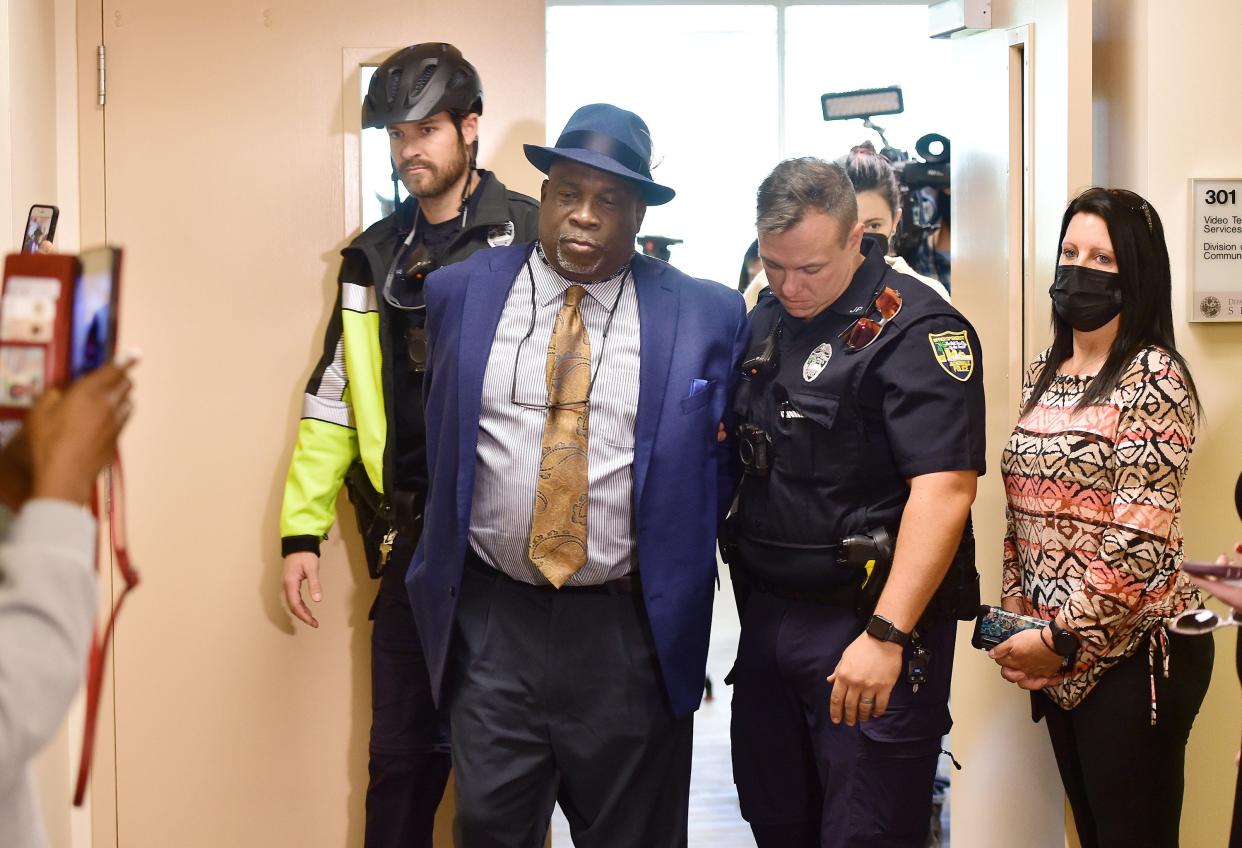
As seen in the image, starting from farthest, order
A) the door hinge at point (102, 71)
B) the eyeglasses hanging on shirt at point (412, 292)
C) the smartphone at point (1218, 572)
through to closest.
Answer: the door hinge at point (102, 71)
the eyeglasses hanging on shirt at point (412, 292)
the smartphone at point (1218, 572)

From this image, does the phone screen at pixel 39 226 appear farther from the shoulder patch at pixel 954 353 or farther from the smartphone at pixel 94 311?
the shoulder patch at pixel 954 353

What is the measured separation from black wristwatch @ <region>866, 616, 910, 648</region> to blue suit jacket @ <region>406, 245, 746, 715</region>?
11.6 inches

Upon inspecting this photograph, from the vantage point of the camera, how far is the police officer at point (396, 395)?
247 centimetres

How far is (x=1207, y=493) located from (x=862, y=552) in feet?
3.18

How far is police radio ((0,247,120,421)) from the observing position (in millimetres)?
984

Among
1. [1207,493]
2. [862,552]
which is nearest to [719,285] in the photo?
A: [862,552]

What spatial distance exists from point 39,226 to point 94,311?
3.89 ft

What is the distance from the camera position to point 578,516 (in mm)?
2021

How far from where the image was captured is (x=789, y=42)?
6.10 m

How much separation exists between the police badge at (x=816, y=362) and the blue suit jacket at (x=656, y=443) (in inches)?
5.7

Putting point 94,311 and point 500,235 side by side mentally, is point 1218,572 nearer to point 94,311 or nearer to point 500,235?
point 94,311

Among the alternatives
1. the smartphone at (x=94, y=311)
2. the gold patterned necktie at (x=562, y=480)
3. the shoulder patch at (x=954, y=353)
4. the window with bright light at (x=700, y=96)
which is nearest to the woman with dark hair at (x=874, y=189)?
the shoulder patch at (x=954, y=353)

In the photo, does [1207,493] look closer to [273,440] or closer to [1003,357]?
[1003,357]

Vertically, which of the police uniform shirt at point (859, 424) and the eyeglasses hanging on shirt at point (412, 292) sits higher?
the eyeglasses hanging on shirt at point (412, 292)
